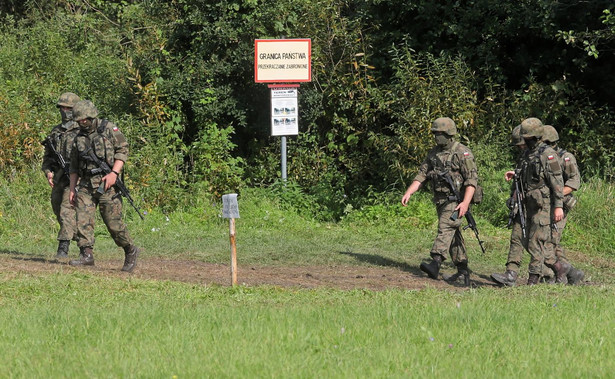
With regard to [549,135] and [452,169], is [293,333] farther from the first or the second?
[549,135]

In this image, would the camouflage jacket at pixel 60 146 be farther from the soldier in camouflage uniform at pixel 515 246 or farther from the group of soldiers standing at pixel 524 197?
the soldier in camouflage uniform at pixel 515 246

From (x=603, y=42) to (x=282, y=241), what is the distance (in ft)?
23.2

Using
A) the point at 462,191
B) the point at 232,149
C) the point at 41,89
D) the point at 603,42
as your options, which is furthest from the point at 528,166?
the point at 41,89

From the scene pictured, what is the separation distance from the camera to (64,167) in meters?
10.9

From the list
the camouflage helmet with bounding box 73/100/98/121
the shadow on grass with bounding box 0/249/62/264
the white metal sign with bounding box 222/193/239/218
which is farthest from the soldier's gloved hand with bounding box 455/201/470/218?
the shadow on grass with bounding box 0/249/62/264

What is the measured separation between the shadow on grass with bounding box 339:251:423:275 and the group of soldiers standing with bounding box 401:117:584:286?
0.87 meters

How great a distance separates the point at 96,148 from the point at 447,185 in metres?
4.05

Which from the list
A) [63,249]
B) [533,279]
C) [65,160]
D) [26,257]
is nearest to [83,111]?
[65,160]

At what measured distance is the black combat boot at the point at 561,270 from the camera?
1030 centimetres

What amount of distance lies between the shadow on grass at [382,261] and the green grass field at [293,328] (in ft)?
0.20

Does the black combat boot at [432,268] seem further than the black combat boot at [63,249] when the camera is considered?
No

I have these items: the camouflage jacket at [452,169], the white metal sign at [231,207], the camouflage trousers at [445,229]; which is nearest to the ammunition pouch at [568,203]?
the camouflage jacket at [452,169]

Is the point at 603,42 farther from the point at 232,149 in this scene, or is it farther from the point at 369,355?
the point at 369,355

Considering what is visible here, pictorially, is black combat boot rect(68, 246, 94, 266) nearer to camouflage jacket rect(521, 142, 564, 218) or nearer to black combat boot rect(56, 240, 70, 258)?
black combat boot rect(56, 240, 70, 258)
